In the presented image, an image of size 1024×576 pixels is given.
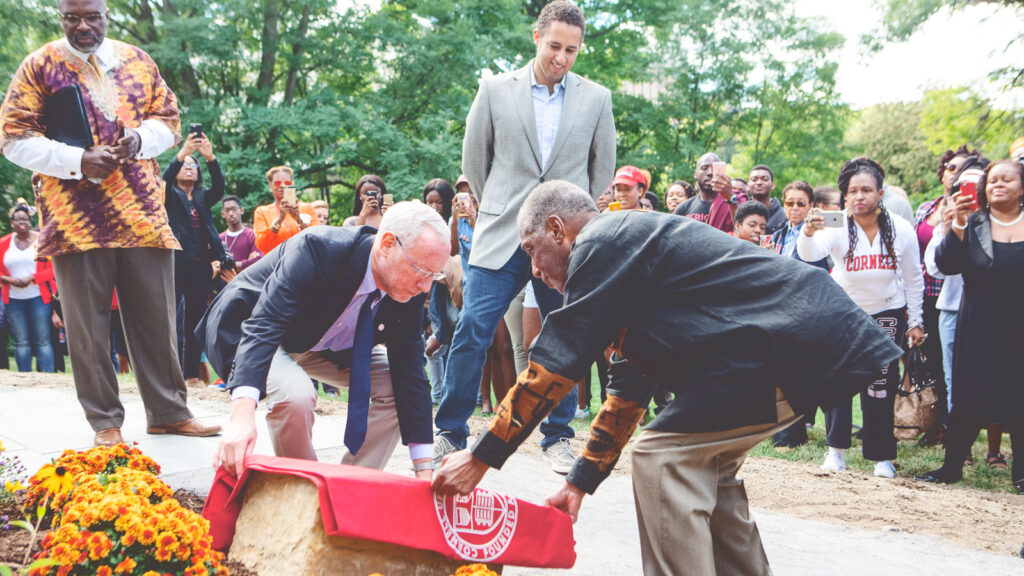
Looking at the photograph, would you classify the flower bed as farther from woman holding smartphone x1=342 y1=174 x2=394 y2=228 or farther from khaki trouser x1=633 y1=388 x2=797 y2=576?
woman holding smartphone x1=342 y1=174 x2=394 y2=228

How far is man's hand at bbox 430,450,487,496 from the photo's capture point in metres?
2.41

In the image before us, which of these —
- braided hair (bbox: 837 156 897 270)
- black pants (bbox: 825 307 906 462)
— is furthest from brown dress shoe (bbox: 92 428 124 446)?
braided hair (bbox: 837 156 897 270)

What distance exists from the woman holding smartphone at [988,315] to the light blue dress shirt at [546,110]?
9.15 ft

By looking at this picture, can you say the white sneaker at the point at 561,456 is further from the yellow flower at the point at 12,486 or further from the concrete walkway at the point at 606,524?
the yellow flower at the point at 12,486

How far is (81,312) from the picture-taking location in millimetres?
4012

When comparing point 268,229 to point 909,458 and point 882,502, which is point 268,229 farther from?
point 909,458

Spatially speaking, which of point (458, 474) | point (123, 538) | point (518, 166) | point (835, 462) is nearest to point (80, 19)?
point (518, 166)

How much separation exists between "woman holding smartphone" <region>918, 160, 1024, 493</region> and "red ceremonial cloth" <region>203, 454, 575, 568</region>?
11.5 feet

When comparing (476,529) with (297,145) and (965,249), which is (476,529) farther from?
A: (297,145)

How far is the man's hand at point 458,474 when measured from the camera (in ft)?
7.91

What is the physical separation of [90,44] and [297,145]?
12.3 meters

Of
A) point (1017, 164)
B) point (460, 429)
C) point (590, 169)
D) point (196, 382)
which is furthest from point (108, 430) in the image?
point (1017, 164)

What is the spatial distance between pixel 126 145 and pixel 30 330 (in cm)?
737

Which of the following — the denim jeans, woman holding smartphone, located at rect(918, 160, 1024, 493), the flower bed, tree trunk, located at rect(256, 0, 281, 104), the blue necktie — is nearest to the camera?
the flower bed
